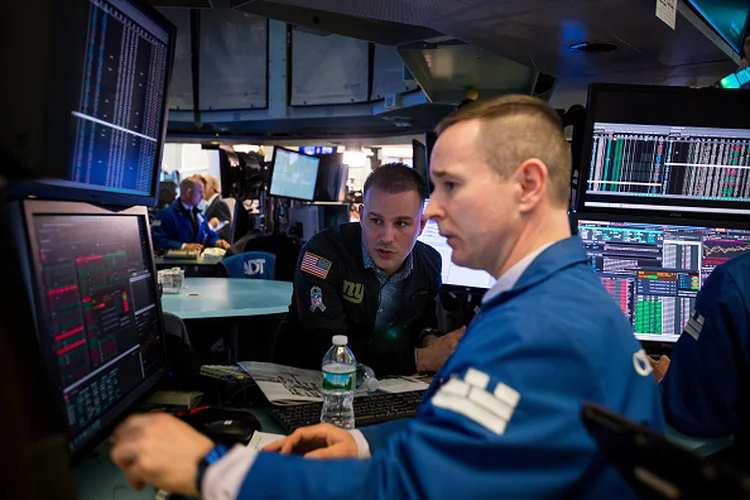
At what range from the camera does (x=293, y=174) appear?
5695 millimetres

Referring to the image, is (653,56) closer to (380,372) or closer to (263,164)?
(380,372)

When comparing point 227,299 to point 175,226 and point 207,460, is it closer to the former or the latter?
point 207,460

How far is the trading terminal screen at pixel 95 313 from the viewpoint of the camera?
2.91 ft

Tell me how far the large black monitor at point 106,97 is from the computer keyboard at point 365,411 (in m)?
0.63

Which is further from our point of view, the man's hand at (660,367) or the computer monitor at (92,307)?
the man's hand at (660,367)

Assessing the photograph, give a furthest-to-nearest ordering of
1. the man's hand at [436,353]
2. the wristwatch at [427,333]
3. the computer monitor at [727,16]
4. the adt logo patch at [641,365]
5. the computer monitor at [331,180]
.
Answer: the computer monitor at [331,180], the wristwatch at [427,333], the computer monitor at [727,16], the man's hand at [436,353], the adt logo patch at [641,365]

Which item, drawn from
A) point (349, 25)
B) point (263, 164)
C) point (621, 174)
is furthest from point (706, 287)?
point (263, 164)

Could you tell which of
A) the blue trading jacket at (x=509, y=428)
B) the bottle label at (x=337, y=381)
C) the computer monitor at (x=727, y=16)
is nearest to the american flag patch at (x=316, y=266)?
the bottle label at (x=337, y=381)

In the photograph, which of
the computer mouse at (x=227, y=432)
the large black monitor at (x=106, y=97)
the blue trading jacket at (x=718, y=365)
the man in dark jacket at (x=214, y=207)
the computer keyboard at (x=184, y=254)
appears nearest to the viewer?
the large black monitor at (x=106, y=97)

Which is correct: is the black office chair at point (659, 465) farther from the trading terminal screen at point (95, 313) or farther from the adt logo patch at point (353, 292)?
the adt logo patch at point (353, 292)

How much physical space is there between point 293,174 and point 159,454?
513cm

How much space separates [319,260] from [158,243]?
402cm

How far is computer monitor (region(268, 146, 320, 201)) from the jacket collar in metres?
4.93

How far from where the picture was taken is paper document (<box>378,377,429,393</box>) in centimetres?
159
